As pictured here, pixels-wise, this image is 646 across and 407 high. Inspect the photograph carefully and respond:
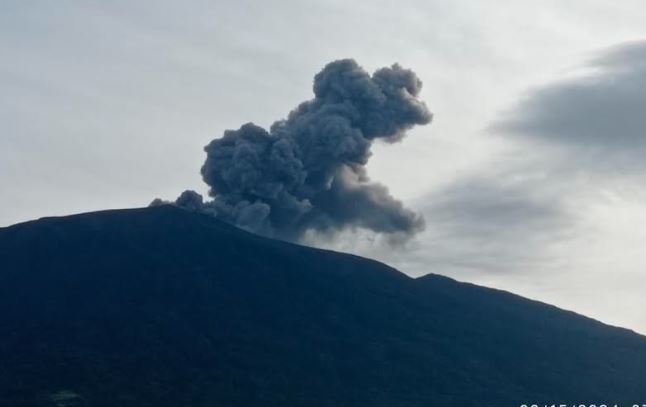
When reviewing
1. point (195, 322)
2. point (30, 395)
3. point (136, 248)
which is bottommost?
point (30, 395)

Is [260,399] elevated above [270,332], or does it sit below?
below

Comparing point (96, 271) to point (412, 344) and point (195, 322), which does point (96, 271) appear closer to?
point (195, 322)

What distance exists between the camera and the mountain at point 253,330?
434 feet

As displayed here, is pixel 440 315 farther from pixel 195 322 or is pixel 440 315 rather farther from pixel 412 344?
pixel 195 322

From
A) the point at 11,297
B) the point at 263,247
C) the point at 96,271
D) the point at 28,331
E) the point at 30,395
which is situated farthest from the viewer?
the point at 263,247

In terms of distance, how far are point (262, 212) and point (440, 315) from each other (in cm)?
3396

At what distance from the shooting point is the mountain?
132 m

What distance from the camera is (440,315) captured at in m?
168

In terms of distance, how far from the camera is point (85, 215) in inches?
7170

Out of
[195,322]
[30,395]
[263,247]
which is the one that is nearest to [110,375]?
[30,395]

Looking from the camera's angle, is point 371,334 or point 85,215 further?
point 85,215

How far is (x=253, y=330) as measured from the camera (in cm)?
15300

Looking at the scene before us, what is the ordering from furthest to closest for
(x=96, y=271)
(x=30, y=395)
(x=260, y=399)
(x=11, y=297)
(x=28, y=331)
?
(x=96, y=271), (x=11, y=297), (x=28, y=331), (x=260, y=399), (x=30, y=395)

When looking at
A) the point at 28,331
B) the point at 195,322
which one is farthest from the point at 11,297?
the point at 195,322
